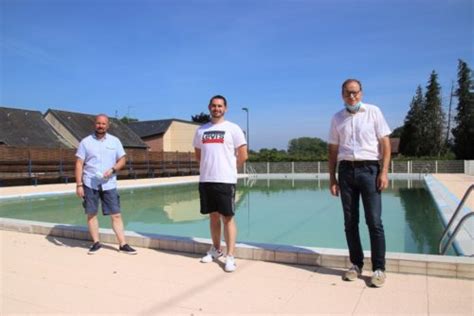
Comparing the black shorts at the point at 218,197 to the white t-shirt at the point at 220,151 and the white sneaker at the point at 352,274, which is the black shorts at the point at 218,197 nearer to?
the white t-shirt at the point at 220,151

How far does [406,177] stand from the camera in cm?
2611

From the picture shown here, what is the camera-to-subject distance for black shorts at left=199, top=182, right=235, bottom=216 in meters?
3.74

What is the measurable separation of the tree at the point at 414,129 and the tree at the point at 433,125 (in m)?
0.38

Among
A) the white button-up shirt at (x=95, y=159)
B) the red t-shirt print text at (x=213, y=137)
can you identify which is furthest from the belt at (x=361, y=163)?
the white button-up shirt at (x=95, y=159)

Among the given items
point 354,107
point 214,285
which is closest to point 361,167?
point 354,107

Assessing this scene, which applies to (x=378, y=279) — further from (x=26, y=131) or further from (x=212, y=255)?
(x=26, y=131)

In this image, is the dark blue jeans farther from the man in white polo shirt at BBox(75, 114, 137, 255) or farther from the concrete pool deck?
the man in white polo shirt at BBox(75, 114, 137, 255)

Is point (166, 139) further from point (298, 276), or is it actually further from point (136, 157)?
point (298, 276)

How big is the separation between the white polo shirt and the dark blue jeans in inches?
3.7

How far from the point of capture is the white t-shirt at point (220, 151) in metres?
3.76

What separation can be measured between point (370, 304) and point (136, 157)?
21321 millimetres

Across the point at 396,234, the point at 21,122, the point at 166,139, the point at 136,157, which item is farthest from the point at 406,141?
the point at 396,234

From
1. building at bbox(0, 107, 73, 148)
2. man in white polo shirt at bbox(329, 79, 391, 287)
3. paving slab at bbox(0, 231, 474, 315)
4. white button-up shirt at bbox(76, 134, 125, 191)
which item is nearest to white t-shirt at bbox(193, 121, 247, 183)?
paving slab at bbox(0, 231, 474, 315)

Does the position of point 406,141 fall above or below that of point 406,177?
above
